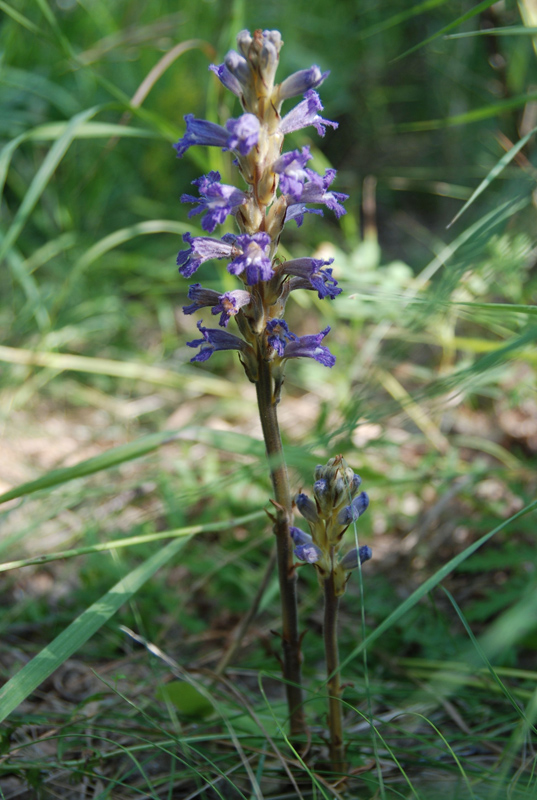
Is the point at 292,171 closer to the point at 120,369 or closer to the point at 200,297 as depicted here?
the point at 200,297

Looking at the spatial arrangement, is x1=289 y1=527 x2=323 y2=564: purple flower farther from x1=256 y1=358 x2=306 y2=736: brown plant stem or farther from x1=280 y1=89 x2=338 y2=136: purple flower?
x1=280 y1=89 x2=338 y2=136: purple flower

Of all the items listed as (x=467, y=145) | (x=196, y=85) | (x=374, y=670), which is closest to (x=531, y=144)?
(x=467, y=145)

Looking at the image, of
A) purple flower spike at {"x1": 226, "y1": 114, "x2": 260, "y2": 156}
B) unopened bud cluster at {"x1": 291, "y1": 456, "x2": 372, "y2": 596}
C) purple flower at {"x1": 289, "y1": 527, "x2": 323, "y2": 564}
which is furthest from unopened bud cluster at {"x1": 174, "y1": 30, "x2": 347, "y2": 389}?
purple flower at {"x1": 289, "y1": 527, "x2": 323, "y2": 564}

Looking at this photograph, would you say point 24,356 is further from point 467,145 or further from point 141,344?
point 467,145

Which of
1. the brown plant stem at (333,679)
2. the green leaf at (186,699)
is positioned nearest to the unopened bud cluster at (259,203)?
the brown plant stem at (333,679)

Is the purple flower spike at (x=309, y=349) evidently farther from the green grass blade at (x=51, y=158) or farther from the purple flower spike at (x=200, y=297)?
the green grass blade at (x=51, y=158)

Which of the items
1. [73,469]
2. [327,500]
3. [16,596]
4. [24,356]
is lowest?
[16,596]
